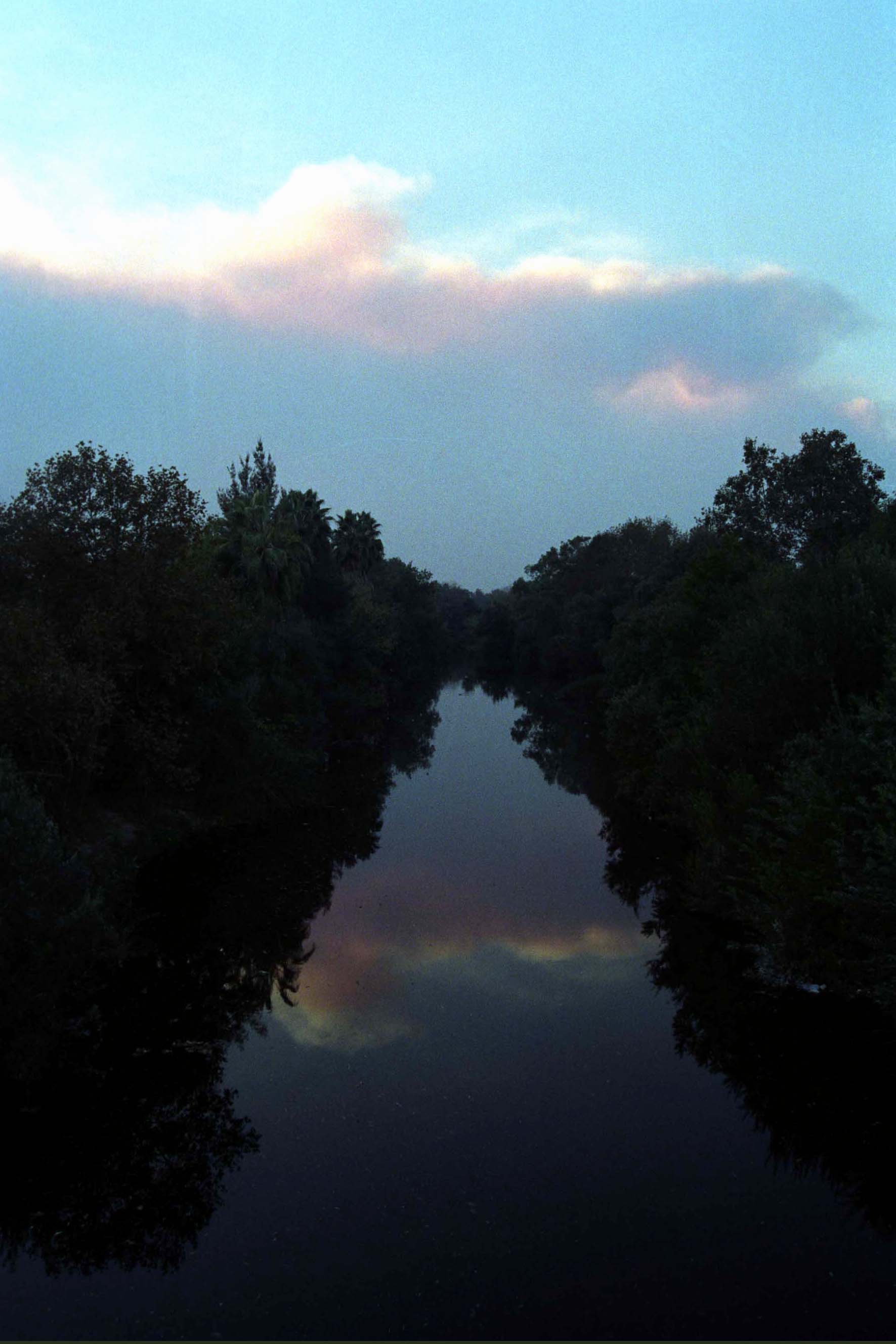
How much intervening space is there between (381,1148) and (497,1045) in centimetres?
316

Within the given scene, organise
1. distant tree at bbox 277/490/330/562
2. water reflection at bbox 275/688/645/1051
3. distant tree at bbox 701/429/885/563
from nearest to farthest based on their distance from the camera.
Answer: water reflection at bbox 275/688/645/1051 < distant tree at bbox 701/429/885/563 < distant tree at bbox 277/490/330/562

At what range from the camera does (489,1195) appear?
9539 millimetres

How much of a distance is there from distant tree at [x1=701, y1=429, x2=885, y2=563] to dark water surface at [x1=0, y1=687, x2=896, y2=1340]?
31.0 meters

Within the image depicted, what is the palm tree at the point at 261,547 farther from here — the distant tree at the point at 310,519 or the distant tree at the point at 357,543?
the distant tree at the point at 357,543

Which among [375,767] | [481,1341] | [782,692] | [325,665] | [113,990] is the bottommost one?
[481,1341]

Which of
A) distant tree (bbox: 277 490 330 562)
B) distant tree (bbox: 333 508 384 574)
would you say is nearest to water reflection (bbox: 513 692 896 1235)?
distant tree (bbox: 277 490 330 562)

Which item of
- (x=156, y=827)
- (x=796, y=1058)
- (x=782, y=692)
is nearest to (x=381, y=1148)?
(x=796, y=1058)

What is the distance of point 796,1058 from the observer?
12.4 meters

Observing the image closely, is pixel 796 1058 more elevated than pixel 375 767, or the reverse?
pixel 375 767

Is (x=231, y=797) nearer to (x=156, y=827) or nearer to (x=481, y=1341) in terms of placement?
(x=156, y=827)

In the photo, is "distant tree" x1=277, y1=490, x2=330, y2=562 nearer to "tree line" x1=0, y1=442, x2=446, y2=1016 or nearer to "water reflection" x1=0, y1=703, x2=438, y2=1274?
"tree line" x1=0, y1=442, x2=446, y2=1016

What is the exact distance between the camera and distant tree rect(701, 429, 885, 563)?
41.8 meters

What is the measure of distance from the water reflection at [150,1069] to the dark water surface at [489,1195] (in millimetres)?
268

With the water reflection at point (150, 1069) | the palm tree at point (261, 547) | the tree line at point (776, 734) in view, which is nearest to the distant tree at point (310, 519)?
the palm tree at point (261, 547)
